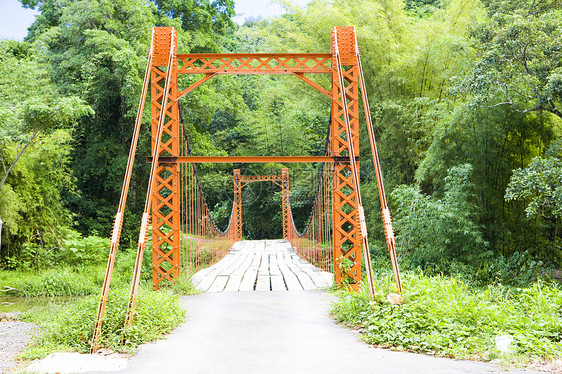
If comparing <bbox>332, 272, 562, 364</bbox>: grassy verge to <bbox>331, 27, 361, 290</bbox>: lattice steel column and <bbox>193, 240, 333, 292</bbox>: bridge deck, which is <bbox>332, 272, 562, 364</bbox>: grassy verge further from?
<bbox>193, 240, 333, 292</bbox>: bridge deck

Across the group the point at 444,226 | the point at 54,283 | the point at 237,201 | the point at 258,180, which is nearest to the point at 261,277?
the point at 444,226

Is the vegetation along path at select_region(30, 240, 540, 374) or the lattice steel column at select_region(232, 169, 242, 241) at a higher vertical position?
the lattice steel column at select_region(232, 169, 242, 241)

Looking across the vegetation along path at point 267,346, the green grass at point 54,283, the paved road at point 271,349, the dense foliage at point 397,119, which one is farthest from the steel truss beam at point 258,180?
the paved road at point 271,349

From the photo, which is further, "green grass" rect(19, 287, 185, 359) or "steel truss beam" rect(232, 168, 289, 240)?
"steel truss beam" rect(232, 168, 289, 240)

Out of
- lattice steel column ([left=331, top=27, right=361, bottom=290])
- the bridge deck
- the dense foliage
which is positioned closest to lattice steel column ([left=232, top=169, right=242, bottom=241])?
the dense foliage

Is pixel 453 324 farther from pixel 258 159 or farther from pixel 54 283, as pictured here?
pixel 54 283

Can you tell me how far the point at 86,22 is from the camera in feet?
47.0

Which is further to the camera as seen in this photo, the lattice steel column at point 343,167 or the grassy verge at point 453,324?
the lattice steel column at point 343,167

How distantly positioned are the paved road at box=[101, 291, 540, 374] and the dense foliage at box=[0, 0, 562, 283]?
4.26 metres

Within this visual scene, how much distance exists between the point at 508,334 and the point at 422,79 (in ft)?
25.6

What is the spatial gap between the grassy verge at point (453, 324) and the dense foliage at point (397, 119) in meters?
3.27

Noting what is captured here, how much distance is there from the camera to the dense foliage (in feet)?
25.8

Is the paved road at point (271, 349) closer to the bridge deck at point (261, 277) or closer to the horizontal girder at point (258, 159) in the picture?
the bridge deck at point (261, 277)

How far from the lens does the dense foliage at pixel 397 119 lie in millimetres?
7871
